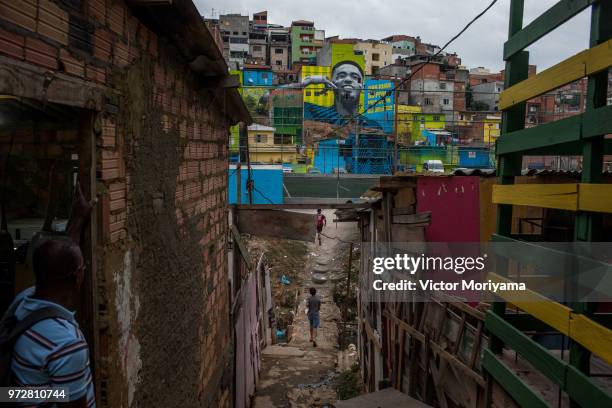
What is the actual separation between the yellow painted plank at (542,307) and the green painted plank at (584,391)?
196mm

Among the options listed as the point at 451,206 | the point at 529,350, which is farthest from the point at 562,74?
the point at 451,206

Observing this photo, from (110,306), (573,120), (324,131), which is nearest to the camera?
(573,120)

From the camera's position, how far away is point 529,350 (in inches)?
108

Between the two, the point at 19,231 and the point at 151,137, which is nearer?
the point at 19,231

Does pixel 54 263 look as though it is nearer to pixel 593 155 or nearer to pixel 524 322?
pixel 593 155

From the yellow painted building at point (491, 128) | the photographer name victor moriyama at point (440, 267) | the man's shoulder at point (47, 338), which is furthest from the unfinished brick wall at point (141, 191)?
the yellow painted building at point (491, 128)

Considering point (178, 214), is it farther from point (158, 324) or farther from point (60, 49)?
point (60, 49)

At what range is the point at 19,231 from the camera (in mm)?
2805

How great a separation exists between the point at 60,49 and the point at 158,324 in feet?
6.31

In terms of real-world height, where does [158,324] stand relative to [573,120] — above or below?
below

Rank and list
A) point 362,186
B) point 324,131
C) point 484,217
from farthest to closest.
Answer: point 324,131
point 362,186
point 484,217

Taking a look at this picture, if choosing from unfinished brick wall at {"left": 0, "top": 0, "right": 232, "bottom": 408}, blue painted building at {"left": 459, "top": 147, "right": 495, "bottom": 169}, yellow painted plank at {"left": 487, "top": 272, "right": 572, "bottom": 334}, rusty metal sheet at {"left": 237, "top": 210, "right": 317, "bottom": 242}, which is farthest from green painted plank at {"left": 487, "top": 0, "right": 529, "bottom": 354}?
blue painted building at {"left": 459, "top": 147, "right": 495, "bottom": 169}

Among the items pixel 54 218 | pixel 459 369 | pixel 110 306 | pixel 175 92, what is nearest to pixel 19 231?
pixel 54 218

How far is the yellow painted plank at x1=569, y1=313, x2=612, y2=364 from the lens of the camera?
77.7 inches
